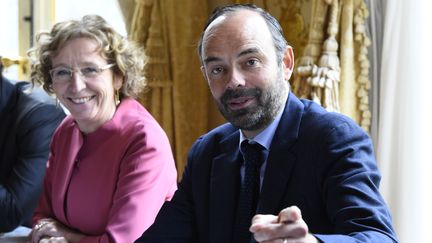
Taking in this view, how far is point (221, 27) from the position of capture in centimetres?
150

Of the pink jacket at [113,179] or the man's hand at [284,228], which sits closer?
the man's hand at [284,228]

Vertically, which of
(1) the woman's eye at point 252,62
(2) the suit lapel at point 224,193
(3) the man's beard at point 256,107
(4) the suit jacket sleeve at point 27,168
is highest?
(1) the woman's eye at point 252,62

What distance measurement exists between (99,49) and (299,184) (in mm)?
977

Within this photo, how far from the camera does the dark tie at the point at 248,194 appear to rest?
150cm

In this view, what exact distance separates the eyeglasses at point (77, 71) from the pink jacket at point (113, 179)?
13 centimetres

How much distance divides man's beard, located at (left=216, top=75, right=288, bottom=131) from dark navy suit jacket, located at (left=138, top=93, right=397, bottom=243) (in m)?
0.04

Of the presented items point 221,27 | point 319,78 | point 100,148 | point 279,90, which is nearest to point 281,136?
point 279,90

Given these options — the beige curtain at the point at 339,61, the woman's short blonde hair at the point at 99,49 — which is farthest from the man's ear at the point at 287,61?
the woman's short blonde hair at the point at 99,49

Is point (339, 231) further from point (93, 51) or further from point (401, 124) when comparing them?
point (93, 51)

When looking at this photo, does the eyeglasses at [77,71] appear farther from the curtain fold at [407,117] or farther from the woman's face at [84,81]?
the curtain fold at [407,117]

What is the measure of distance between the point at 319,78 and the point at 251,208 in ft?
2.29

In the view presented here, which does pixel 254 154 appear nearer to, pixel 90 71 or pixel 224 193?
pixel 224 193

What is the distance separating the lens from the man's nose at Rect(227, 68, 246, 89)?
4.80 ft

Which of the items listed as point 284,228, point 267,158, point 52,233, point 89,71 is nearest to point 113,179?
point 52,233
